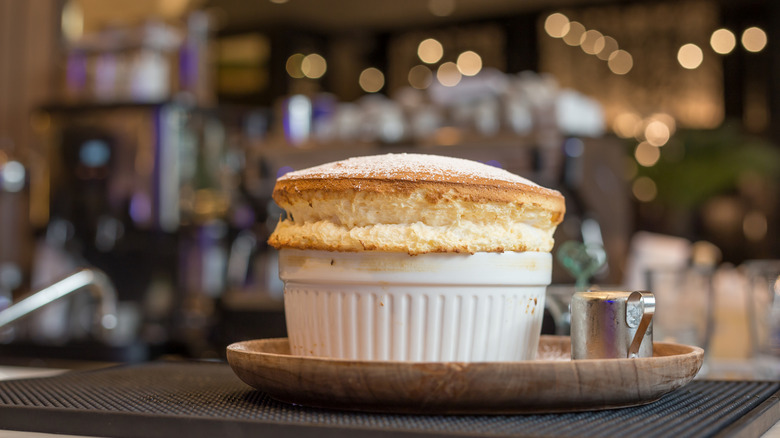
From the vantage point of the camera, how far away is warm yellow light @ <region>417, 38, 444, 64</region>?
19.1 feet

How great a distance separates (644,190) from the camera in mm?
5695

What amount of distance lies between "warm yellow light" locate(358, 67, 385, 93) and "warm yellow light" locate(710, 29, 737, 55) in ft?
7.02

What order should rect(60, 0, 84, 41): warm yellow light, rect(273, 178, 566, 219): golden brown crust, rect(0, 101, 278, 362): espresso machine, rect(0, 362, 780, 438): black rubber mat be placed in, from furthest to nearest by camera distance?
rect(60, 0, 84, 41): warm yellow light, rect(0, 101, 278, 362): espresso machine, rect(273, 178, 566, 219): golden brown crust, rect(0, 362, 780, 438): black rubber mat

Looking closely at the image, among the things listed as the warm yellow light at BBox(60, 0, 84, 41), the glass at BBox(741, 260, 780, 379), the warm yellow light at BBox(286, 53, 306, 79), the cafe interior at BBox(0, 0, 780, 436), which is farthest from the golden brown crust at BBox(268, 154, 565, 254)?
the warm yellow light at BBox(286, 53, 306, 79)

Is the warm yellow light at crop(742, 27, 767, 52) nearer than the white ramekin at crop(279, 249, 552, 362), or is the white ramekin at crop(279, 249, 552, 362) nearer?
the white ramekin at crop(279, 249, 552, 362)

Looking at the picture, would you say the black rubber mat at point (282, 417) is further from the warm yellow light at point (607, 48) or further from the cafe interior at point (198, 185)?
the warm yellow light at point (607, 48)

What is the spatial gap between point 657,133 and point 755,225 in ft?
2.71

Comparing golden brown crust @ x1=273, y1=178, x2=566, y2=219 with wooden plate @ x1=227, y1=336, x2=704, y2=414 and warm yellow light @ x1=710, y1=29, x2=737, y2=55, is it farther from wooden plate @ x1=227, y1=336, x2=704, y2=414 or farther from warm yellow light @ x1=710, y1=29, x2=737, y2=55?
warm yellow light @ x1=710, y1=29, x2=737, y2=55

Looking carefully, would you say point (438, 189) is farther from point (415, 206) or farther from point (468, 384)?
point (468, 384)

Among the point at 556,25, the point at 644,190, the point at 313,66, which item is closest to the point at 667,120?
the point at 644,190

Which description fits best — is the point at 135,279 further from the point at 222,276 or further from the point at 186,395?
the point at 186,395

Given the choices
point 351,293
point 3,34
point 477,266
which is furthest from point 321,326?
point 3,34

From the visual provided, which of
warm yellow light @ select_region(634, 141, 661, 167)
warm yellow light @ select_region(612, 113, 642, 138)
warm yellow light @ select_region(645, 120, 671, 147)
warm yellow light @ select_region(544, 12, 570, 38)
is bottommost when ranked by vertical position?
warm yellow light @ select_region(634, 141, 661, 167)

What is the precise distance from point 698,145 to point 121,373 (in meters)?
4.55
